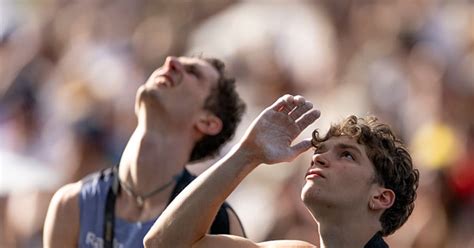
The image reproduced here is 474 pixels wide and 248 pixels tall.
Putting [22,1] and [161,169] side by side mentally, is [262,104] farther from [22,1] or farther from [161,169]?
[161,169]

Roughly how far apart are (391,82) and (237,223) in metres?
4.32

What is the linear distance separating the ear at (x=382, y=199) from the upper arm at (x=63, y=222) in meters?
1.85

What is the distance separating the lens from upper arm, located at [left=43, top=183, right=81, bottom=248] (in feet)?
22.9

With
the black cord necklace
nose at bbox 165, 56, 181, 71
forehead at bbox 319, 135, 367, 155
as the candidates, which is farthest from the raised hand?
nose at bbox 165, 56, 181, 71

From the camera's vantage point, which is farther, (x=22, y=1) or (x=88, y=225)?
(x=22, y=1)

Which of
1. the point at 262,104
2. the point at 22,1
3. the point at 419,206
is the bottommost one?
the point at 419,206

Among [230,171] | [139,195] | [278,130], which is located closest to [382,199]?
[278,130]

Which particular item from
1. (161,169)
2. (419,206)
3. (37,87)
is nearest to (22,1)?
(37,87)

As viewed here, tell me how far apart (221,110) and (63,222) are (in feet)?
3.50

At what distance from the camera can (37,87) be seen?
40.3 ft

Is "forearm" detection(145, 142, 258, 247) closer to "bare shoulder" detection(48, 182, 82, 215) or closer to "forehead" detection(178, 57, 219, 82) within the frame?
"bare shoulder" detection(48, 182, 82, 215)

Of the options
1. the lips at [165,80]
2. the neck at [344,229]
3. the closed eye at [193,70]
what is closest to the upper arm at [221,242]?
the neck at [344,229]

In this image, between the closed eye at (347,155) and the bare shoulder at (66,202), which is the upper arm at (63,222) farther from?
the closed eye at (347,155)

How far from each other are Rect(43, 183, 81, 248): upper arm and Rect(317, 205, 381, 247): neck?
1.73 meters
